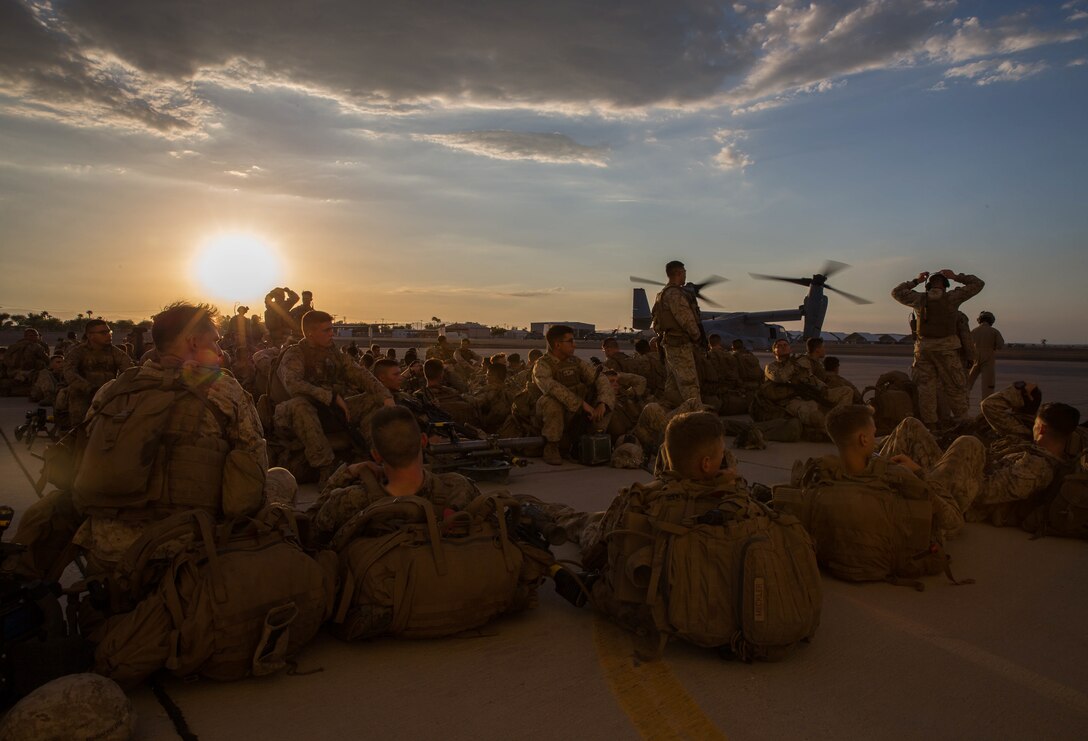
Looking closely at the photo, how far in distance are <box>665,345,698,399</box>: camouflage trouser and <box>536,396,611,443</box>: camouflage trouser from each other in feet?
6.95

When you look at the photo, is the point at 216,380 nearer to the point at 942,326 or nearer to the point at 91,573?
the point at 91,573

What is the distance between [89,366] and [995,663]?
11.4 meters

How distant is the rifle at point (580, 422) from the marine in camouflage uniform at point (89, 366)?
256 inches

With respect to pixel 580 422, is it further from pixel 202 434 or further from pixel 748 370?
pixel 202 434

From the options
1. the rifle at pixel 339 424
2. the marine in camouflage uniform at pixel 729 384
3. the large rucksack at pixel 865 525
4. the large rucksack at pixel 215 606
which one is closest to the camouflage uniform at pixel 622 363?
the marine in camouflage uniform at pixel 729 384

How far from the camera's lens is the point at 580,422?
359 inches

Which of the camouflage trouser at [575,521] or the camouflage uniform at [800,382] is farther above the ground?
the camouflage uniform at [800,382]

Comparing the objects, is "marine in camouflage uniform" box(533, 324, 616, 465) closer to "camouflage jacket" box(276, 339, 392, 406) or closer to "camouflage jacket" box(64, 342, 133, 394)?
"camouflage jacket" box(276, 339, 392, 406)

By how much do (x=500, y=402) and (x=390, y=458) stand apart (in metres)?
6.56

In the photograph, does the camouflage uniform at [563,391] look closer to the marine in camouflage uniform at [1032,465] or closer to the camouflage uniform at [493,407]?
the camouflage uniform at [493,407]

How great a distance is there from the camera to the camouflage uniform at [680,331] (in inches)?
402

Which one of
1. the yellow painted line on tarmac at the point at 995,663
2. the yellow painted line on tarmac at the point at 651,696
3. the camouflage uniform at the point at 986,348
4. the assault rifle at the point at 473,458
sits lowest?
the yellow painted line on tarmac at the point at 651,696

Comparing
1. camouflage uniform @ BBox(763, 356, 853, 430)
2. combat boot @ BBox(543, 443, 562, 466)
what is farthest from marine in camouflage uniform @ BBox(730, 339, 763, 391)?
combat boot @ BBox(543, 443, 562, 466)

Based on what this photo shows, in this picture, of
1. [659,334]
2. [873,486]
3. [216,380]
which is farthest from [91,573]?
[659,334]
